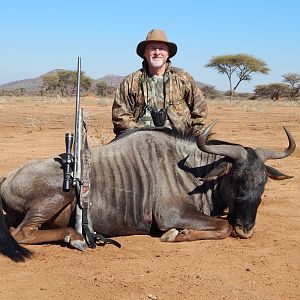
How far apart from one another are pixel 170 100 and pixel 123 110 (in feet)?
1.96

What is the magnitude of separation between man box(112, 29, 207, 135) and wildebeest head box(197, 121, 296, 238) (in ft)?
4.48

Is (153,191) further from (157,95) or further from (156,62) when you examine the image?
(156,62)

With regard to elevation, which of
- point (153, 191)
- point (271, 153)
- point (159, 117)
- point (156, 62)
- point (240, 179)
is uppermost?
point (156, 62)

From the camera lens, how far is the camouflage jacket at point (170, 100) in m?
6.53

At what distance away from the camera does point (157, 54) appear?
646cm

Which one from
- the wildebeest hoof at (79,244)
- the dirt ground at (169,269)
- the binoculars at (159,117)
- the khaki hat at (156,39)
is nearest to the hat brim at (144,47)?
the khaki hat at (156,39)

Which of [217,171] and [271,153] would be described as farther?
[271,153]

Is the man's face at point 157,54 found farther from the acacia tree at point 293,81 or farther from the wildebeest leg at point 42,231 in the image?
the acacia tree at point 293,81

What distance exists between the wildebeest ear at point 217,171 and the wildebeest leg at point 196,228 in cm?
36

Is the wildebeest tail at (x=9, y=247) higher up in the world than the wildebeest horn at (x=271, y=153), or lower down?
lower down

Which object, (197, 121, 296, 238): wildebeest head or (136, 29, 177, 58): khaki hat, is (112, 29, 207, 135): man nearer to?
(136, 29, 177, 58): khaki hat

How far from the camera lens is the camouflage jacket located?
6.53 meters

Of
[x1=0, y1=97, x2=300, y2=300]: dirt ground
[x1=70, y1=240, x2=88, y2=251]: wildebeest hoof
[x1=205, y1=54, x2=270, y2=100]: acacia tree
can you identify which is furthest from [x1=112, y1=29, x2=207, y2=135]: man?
[x1=205, y1=54, x2=270, y2=100]: acacia tree

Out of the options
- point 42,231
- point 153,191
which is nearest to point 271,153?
point 153,191
